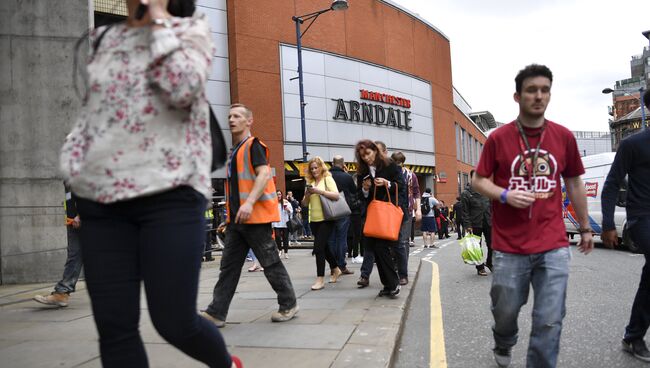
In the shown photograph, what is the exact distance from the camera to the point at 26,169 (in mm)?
8016

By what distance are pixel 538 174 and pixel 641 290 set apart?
1364 millimetres

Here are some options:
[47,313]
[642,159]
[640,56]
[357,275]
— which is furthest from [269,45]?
[640,56]

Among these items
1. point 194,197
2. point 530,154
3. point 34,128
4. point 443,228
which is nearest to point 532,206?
point 530,154

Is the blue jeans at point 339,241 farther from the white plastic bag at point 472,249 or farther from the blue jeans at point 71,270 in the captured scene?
the blue jeans at point 71,270

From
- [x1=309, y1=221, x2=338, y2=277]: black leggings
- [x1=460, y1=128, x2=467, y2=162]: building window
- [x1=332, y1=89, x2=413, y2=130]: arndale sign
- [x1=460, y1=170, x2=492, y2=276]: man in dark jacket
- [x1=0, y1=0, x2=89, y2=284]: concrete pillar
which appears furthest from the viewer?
[x1=460, y1=128, x2=467, y2=162]: building window

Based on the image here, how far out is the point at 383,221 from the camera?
563 cm

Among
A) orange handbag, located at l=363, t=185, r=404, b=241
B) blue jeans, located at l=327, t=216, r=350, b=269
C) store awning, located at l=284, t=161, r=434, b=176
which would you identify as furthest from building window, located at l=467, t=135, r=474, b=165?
orange handbag, located at l=363, t=185, r=404, b=241

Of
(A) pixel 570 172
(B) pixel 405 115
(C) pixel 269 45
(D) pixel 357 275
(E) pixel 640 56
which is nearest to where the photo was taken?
(A) pixel 570 172

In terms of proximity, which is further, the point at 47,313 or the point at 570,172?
the point at 47,313

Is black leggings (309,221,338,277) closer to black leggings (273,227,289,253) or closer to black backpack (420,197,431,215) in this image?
black leggings (273,227,289,253)

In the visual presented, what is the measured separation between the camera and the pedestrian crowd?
1.83m

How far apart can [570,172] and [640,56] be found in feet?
402

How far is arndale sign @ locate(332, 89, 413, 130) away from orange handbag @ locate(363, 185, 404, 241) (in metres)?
22.7

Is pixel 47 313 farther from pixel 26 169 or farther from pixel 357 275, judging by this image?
pixel 357 275
